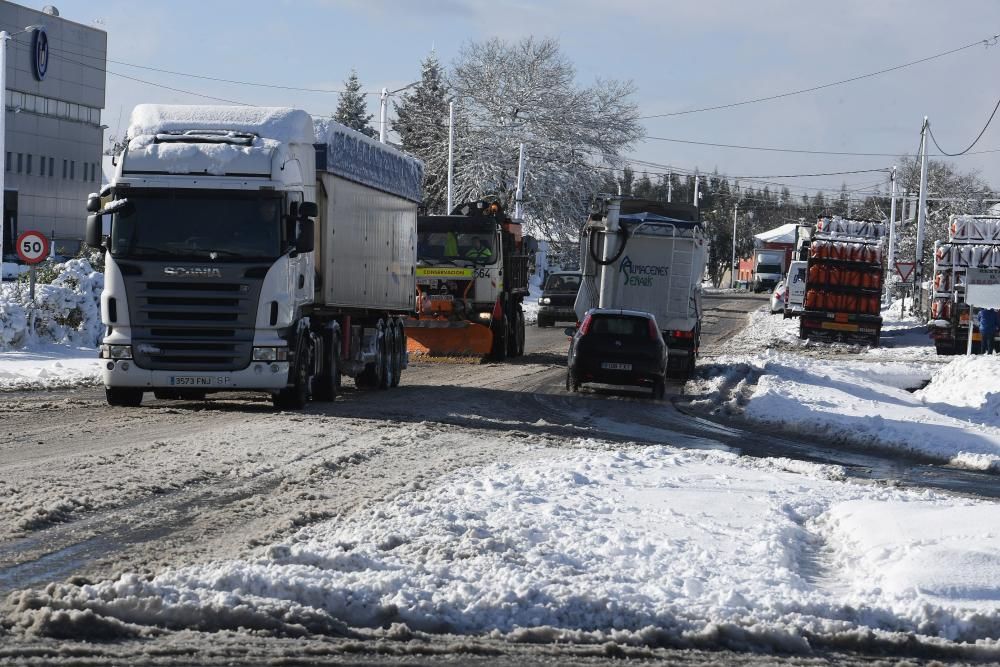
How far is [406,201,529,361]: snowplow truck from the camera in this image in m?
31.3

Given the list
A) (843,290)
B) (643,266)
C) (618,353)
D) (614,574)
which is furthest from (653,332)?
(843,290)

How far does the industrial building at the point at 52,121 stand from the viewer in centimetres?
7744

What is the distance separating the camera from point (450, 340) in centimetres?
3200

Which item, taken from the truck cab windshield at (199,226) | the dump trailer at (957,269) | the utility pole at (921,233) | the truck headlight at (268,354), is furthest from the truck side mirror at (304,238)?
the utility pole at (921,233)

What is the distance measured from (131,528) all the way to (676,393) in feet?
59.9

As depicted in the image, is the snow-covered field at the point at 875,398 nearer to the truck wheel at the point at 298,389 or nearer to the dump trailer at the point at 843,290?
the dump trailer at the point at 843,290

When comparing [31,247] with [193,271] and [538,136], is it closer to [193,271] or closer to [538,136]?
[193,271]

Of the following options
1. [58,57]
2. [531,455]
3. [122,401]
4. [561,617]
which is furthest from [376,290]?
[58,57]

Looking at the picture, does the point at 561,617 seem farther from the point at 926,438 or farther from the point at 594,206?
the point at 594,206

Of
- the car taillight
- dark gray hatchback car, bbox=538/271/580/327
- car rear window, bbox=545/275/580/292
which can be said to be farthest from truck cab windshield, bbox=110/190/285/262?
car rear window, bbox=545/275/580/292

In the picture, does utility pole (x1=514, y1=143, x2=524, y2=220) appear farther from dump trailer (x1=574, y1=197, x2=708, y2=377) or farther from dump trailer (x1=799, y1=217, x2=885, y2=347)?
dump trailer (x1=574, y1=197, x2=708, y2=377)

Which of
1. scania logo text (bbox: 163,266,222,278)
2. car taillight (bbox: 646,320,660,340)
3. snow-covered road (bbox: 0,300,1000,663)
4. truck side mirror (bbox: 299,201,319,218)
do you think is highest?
truck side mirror (bbox: 299,201,319,218)

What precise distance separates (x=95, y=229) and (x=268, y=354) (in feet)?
8.63

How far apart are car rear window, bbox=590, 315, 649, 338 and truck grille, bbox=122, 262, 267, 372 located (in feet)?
28.5
